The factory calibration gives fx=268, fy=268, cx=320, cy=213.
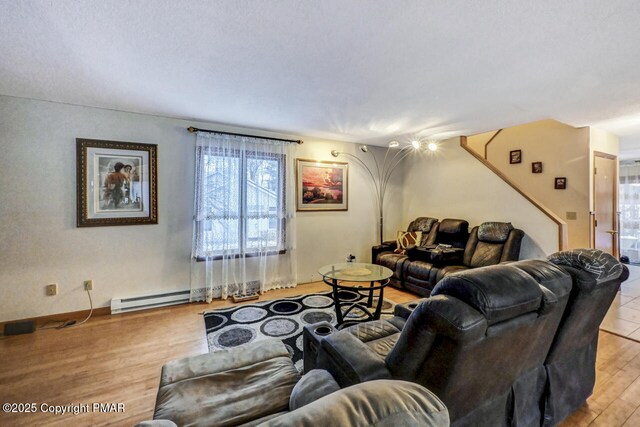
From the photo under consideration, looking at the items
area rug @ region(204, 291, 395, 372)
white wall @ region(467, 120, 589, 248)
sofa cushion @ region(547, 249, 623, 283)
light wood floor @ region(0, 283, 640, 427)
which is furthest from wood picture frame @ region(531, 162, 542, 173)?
sofa cushion @ region(547, 249, 623, 283)

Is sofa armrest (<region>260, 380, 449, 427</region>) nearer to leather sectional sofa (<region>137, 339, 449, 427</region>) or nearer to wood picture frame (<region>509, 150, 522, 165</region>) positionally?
leather sectional sofa (<region>137, 339, 449, 427</region>)

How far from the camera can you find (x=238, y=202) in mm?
3672

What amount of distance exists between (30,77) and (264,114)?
79.6 inches

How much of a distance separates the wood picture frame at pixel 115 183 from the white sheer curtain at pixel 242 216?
54 centimetres

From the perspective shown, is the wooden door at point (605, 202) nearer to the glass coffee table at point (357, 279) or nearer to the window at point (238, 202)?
the glass coffee table at point (357, 279)

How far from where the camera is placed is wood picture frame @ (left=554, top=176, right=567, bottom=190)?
3.87 metres

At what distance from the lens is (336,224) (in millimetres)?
4555

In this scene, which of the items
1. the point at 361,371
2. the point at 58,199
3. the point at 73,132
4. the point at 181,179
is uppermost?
the point at 73,132

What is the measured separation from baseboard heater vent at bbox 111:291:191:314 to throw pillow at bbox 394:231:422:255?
315 centimetres

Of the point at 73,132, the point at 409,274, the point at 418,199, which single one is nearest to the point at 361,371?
the point at 409,274

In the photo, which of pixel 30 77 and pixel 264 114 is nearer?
pixel 30 77

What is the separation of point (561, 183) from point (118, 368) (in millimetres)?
5662

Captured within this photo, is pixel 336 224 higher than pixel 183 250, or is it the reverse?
pixel 336 224

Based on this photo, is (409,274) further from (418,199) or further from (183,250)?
(183,250)
